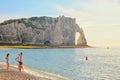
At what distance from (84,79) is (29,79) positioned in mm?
14063

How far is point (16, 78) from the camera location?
31125 mm

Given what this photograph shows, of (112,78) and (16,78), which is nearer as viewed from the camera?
(16,78)

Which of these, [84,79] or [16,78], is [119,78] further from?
[16,78]

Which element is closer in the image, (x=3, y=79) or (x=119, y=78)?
(x=3, y=79)

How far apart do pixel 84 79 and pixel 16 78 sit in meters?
15.1

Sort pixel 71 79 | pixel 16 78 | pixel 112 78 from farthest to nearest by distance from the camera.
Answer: pixel 112 78 < pixel 71 79 < pixel 16 78

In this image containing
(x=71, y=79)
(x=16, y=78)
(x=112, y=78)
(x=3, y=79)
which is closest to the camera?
(x=3, y=79)

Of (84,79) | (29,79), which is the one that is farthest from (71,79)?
(29,79)

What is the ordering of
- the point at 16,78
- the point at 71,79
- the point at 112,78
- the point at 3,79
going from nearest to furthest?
1. the point at 3,79
2. the point at 16,78
3. the point at 71,79
4. the point at 112,78

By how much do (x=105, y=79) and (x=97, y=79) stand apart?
1213mm

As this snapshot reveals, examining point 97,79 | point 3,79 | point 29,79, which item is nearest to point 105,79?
point 97,79

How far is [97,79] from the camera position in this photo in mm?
44656

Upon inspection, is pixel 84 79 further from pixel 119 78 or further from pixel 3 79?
pixel 3 79

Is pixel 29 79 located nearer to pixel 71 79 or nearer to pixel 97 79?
pixel 71 79
